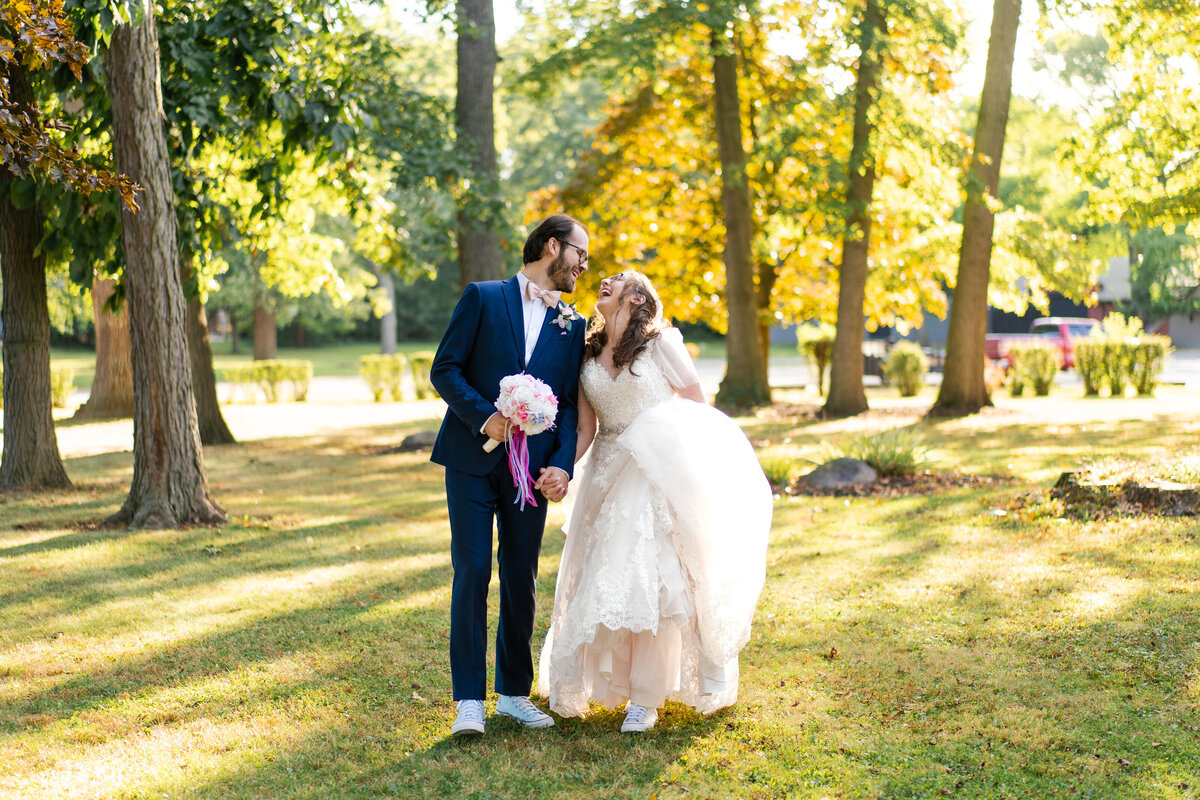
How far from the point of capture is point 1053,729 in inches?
168

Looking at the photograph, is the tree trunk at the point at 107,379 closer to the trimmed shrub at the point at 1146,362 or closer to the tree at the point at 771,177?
the tree at the point at 771,177

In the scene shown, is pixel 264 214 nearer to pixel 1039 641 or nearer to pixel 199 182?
pixel 199 182

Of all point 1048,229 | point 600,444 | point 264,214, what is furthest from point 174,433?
point 1048,229

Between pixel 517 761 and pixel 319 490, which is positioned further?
pixel 319 490

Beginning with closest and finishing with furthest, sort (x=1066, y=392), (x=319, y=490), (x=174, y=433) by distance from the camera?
(x=174, y=433) → (x=319, y=490) → (x=1066, y=392)

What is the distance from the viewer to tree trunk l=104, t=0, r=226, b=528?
27.0 feet

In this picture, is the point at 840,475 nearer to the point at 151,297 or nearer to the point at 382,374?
the point at 151,297

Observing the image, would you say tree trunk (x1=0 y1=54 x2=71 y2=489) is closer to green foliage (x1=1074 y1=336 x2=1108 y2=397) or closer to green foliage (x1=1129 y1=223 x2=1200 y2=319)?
green foliage (x1=1074 y1=336 x2=1108 y2=397)

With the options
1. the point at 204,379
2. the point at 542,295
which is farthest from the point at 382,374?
the point at 542,295

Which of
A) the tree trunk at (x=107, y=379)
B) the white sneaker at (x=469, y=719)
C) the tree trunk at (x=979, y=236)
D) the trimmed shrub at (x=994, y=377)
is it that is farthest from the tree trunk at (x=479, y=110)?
the trimmed shrub at (x=994, y=377)

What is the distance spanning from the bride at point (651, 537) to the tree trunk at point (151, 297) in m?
5.15

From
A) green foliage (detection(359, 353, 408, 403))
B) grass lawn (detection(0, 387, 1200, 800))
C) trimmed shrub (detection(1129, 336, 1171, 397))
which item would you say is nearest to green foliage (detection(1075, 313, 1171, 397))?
trimmed shrub (detection(1129, 336, 1171, 397))

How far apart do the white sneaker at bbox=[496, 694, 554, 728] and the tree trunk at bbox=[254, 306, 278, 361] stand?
116 ft

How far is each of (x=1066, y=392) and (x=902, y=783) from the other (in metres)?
22.7
